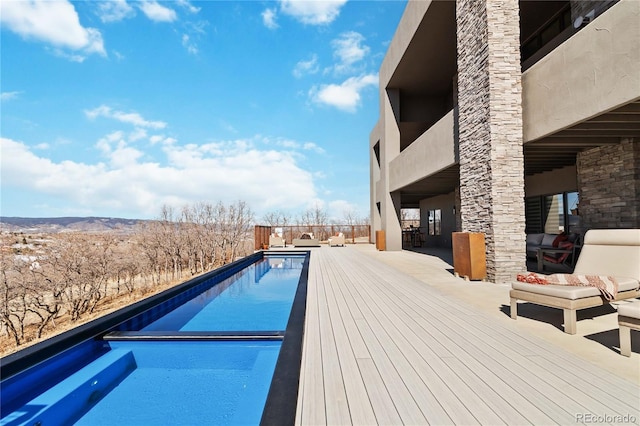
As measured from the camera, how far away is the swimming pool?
8.60 ft

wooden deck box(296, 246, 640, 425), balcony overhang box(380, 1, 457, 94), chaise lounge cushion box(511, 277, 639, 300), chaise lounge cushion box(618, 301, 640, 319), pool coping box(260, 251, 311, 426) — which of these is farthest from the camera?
balcony overhang box(380, 1, 457, 94)

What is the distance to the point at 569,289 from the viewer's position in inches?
120

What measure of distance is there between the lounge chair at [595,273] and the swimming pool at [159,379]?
247 centimetres

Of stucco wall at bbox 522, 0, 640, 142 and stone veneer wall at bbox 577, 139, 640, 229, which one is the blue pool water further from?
stone veneer wall at bbox 577, 139, 640, 229

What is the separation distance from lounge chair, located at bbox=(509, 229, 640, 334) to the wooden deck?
0.45 metres

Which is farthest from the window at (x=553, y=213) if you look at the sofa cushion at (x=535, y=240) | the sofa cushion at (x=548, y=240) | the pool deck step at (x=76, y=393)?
the pool deck step at (x=76, y=393)

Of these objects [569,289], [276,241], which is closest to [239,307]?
[569,289]

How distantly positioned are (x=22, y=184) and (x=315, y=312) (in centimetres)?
1936

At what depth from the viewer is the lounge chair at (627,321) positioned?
2.38m

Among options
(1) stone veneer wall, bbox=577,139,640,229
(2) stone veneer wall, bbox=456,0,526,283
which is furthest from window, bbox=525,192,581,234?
(2) stone veneer wall, bbox=456,0,526,283

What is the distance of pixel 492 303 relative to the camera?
4.26m

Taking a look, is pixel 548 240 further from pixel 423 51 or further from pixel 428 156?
pixel 423 51

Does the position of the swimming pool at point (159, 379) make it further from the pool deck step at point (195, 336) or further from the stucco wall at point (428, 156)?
the stucco wall at point (428, 156)

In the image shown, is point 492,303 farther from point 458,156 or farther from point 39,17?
point 39,17
